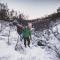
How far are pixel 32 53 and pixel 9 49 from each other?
0.20 m

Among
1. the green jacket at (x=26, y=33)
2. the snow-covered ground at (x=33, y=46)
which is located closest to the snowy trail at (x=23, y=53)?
the snow-covered ground at (x=33, y=46)

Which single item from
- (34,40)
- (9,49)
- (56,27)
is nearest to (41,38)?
(34,40)

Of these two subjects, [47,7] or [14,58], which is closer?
[14,58]

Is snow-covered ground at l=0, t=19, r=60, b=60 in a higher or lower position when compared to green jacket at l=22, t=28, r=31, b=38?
lower

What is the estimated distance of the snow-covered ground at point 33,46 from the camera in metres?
1.33

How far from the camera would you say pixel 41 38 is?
141cm

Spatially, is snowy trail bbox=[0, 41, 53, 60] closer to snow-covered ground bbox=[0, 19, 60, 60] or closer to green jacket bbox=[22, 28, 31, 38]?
snow-covered ground bbox=[0, 19, 60, 60]

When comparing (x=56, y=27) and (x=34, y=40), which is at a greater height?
(x=56, y=27)

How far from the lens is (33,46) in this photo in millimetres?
1385

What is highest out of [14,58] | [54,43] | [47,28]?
[47,28]

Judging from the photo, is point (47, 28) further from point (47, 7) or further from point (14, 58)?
point (14, 58)

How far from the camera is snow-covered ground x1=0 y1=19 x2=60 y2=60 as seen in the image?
1325 mm

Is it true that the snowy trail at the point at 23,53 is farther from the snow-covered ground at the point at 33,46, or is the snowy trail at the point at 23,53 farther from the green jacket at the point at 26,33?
the green jacket at the point at 26,33

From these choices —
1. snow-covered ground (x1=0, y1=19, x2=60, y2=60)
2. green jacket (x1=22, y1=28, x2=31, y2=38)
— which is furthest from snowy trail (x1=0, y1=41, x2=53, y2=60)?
green jacket (x1=22, y1=28, x2=31, y2=38)
